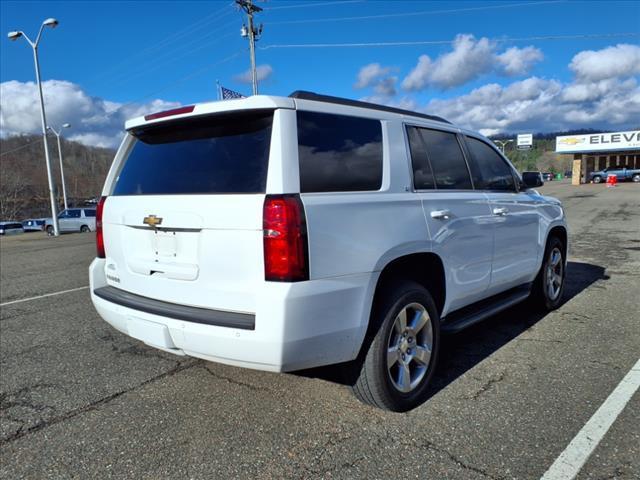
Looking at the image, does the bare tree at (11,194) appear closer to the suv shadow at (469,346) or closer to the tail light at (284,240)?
the suv shadow at (469,346)

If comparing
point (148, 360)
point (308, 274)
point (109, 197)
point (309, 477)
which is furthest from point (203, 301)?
point (148, 360)

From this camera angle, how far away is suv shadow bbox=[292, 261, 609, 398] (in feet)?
11.2

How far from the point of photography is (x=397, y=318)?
9.48ft

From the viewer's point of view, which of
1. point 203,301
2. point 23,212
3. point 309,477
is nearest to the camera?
point 309,477

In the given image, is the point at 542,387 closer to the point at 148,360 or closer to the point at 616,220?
the point at 148,360

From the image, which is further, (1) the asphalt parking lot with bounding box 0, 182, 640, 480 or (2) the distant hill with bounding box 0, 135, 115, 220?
(2) the distant hill with bounding box 0, 135, 115, 220

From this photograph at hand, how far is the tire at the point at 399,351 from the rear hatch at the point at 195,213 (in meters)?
0.83

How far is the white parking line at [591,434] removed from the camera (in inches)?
92.7

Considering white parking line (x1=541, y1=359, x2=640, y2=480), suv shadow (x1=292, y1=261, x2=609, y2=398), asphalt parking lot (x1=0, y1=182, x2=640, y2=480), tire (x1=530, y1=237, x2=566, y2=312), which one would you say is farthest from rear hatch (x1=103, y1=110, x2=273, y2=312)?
tire (x1=530, y1=237, x2=566, y2=312)

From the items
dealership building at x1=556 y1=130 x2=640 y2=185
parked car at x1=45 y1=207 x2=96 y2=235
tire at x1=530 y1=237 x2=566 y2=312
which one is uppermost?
dealership building at x1=556 y1=130 x2=640 y2=185

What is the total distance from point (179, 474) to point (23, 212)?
89500 millimetres

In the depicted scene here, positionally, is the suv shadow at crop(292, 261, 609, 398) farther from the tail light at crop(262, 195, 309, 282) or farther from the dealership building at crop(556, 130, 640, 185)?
the dealership building at crop(556, 130, 640, 185)

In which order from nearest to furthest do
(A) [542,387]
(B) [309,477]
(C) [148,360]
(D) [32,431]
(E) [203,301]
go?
(B) [309,477], (E) [203,301], (D) [32,431], (A) [542,387], (C) [148,360]

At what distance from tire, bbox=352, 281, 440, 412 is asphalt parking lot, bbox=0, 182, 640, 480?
0.14 m
